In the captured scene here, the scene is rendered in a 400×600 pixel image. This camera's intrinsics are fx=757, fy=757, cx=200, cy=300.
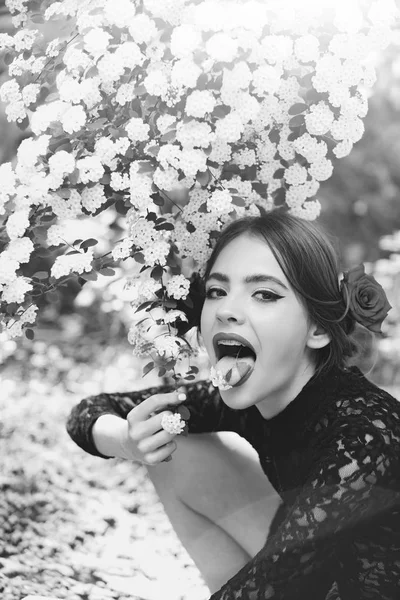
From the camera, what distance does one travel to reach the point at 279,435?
1.71m

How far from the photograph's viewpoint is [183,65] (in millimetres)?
1391

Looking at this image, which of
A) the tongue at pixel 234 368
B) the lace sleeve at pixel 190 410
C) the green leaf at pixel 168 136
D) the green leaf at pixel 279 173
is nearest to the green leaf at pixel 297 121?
the green leaf at pixel 279 173

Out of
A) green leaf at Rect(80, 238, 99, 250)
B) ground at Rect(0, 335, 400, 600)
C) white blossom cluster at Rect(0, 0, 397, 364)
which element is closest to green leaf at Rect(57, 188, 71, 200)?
white blossom cluster at Rect(0, 0, 397, 364)

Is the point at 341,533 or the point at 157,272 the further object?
the point at 157,272

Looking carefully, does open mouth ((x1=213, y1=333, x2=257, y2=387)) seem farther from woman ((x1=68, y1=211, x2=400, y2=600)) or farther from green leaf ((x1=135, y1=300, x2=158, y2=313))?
green leaf ((x1=135, y1=300, x2=158, y2=313))

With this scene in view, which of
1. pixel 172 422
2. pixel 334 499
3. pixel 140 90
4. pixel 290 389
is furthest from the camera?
pixel 290 389

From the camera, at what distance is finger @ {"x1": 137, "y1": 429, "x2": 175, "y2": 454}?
1593 millimetres

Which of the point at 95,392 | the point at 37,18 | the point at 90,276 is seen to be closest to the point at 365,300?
the point at 90,276

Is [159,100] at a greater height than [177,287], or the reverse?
[159,100]

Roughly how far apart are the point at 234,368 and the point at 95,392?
6.69 feet

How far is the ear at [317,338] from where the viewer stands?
1.63 metres

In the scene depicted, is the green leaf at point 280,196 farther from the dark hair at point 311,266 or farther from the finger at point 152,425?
the finger at point 152,425

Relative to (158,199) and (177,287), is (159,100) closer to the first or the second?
(158,199)

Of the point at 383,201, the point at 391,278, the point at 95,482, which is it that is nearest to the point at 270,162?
the point at 95,482
